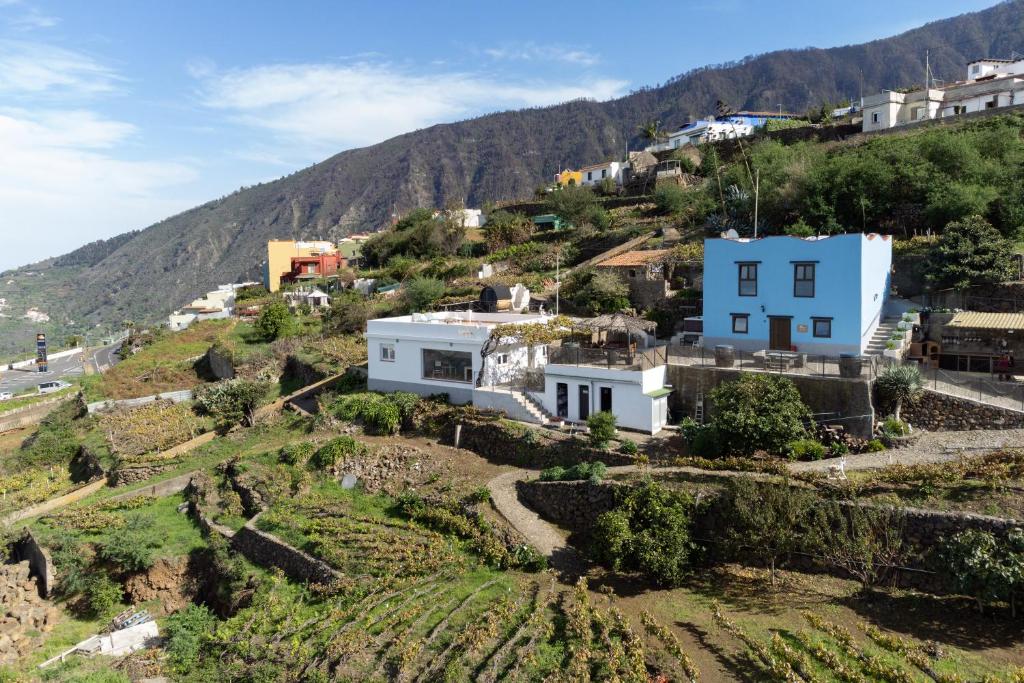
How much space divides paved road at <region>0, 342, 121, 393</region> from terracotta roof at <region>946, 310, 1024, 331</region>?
5394 centimetres

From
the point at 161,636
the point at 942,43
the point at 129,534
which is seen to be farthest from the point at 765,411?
the point at 942,43

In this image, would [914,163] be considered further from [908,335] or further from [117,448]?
[117,448]

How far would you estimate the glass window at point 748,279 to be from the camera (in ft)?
74.7

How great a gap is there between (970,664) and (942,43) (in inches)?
8620

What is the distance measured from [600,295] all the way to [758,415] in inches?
552

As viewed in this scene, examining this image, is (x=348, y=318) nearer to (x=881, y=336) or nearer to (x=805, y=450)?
(x=881, y=336)

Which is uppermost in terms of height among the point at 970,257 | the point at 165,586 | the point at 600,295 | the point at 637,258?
the point at 637,258

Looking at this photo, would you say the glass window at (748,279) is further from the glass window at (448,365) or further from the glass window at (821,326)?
the glass window at (448,365)

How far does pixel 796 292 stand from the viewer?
2198 cm

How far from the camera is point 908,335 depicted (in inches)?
856

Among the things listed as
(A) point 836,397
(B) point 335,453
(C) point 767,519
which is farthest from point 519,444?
(A) point 836,397

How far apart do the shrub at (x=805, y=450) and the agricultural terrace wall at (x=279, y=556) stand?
36.7 ft

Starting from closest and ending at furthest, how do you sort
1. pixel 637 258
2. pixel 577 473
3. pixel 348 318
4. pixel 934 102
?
1. pixel 577 473
2. pixel 637 258
3. pixel 348 318
4. pixel 934 102

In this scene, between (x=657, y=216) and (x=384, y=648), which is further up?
(x=657, y=216)
